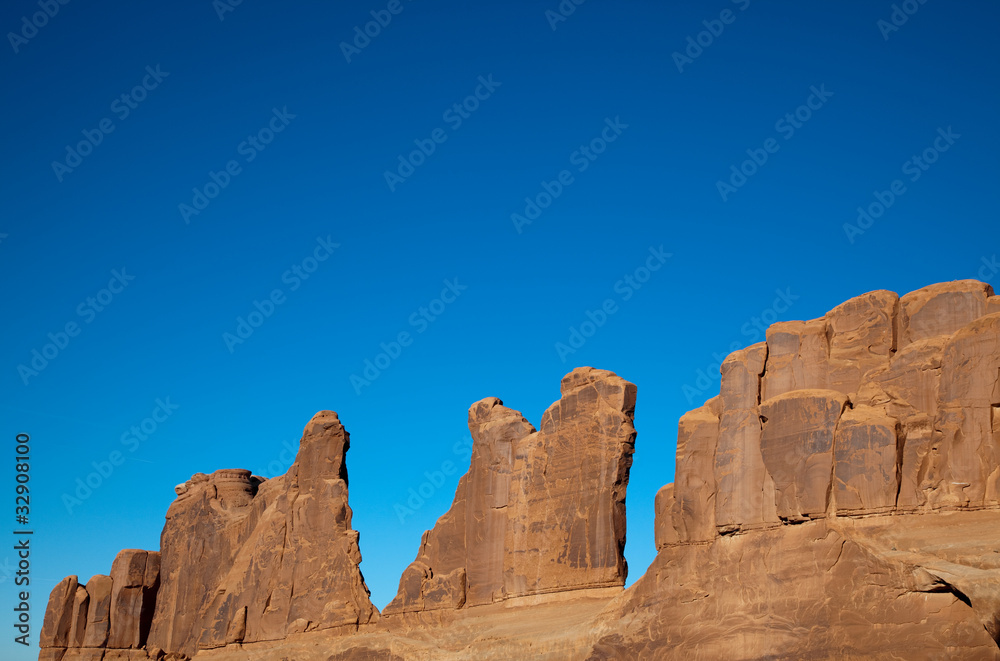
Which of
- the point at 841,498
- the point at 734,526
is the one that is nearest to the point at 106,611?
the point at 734,526

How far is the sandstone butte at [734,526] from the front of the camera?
4028cm

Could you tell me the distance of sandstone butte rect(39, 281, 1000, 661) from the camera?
132 ft

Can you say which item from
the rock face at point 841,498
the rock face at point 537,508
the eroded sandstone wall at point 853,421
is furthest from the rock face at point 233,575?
the eroded sandstone wall at point 853,421

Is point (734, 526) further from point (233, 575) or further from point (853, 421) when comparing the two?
point (233, 575)

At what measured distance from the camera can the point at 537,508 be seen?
177 feet

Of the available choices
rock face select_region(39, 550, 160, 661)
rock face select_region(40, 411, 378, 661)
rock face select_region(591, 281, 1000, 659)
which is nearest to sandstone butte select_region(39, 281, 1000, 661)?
rock face select_region(591, 281, 1000, 659)

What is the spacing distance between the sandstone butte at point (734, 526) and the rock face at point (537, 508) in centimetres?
9

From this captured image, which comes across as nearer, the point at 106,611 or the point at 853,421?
the point at 853,421

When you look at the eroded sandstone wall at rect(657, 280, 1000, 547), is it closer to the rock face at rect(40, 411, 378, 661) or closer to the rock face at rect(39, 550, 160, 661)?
the rock face at rect(40, 411, 378, 661)

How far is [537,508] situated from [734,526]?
1052cm

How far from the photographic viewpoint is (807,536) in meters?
43.0

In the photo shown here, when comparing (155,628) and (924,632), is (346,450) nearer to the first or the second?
(155,628)

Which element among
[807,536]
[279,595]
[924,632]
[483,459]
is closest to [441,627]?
[483,459]

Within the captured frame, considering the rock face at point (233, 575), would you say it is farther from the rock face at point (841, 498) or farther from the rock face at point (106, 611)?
the rock face at point (841, 498)
